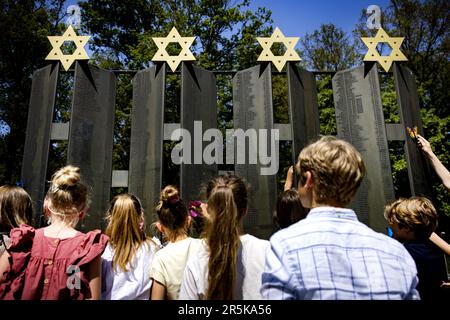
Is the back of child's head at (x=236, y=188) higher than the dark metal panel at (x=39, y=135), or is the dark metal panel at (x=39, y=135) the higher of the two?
the dark metal panel at (x=39, y=135)

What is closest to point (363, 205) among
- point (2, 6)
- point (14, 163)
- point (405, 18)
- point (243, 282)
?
point (243, 282)

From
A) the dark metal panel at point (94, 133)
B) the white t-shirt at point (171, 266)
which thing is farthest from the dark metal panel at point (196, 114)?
the white t-shirt at point (171, 266)

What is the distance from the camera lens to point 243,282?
1688 millimetres

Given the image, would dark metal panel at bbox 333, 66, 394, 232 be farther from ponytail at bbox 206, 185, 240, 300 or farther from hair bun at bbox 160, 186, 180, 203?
ponytail at bbox 206, 185, 240, 300

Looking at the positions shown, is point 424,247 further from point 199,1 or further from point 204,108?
point 199,1

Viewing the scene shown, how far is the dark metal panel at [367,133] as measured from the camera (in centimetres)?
536

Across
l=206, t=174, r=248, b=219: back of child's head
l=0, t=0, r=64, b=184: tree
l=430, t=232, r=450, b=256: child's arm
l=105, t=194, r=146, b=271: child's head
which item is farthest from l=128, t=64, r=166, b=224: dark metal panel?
l=0, t=0, r=64, b=184: tree

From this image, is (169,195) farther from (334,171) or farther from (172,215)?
(334,171)

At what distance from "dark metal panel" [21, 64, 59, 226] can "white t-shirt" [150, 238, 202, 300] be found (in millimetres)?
3827

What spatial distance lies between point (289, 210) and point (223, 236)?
0.74 meters

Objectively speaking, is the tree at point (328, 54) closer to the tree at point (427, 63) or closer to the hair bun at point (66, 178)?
the tree at point (427, 63)

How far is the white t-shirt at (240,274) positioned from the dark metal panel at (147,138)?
363 cm

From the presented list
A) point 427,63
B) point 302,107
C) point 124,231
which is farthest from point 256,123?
point 427,63

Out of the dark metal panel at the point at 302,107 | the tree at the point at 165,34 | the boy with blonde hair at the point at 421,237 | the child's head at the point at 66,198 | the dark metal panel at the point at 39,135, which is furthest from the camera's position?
the tree at the point at 165,34
